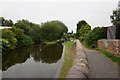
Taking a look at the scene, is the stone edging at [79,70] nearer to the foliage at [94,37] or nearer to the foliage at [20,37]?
the foliage at [94,37]

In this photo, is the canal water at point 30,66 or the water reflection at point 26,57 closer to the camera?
the canal water at point 30,66

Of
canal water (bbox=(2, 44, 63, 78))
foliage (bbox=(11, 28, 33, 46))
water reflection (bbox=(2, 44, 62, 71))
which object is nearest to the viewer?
canal water (bbox=(2, 44, 63, 78))

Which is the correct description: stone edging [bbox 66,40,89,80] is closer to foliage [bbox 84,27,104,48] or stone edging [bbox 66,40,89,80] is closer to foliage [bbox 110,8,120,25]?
foliage [bbox 84,27,104,48]

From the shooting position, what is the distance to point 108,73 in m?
8.78

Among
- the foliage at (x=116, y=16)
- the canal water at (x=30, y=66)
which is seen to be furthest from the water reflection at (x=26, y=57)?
the foliage at (x=116, y=16)

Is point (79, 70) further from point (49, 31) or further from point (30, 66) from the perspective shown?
point (49, 31)

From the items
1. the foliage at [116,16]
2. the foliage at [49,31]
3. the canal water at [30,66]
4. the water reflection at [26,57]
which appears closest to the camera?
the canal water at [30,66]

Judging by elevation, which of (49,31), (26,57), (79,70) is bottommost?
(26,57)

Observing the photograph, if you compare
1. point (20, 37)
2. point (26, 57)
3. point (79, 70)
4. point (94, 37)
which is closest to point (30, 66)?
point (26, 57)

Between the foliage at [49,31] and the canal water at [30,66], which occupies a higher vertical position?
the foliage at [49,31]

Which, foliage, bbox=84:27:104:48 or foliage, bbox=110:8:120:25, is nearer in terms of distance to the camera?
foliage, bbox=84:27:104:48

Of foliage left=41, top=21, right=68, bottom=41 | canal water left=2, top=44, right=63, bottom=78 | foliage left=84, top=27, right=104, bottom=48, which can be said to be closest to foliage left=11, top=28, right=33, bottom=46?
foliage left=41, top=21, right=68, bottom=41

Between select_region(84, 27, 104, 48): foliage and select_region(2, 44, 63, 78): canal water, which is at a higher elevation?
select_region(84, 27, 104, 48): foliage

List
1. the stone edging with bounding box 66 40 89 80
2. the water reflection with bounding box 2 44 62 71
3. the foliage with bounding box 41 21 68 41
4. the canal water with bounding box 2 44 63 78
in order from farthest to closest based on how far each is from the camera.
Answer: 1. the foliage with bounding box 41 21 68 41
2. the water reflection with bounding box 2 44 62 71
3. the canal water with bounding box 2 44 63 78
4. the stone edging with bounding box 66 40 89 80
